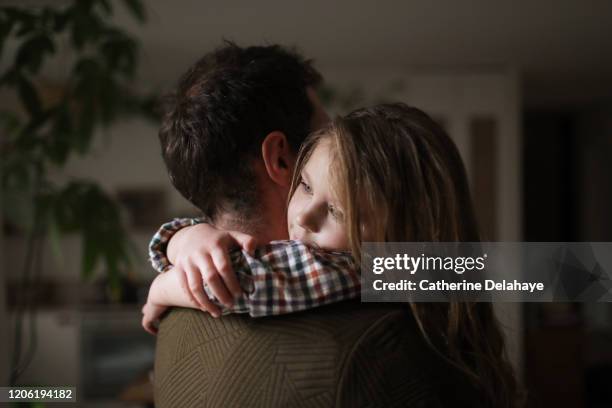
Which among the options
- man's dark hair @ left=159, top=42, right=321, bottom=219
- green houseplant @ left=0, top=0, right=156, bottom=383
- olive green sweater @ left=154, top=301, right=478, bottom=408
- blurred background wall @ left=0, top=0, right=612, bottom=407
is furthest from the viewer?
blurred background wall @ left=0, top=0, right=612, bottom=407

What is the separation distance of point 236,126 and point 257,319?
0.65 ft

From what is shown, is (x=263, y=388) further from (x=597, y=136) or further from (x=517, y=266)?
(x=597, y=136)

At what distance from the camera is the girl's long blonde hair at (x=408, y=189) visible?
15.1 inches

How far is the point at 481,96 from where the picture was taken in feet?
9.98

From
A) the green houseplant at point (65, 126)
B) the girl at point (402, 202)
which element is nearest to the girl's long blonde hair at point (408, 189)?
the girl at point (402, 202)

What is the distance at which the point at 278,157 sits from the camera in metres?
0.52

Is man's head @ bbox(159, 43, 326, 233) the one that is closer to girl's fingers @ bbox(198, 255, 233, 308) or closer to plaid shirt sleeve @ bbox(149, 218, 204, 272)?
plaid shirt sleeve @ bbox(149, 218, 204, 272)

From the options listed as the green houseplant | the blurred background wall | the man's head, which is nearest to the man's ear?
the man's head

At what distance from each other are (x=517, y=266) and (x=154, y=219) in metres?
3.09

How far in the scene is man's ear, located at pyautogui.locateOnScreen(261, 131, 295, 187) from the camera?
52cm

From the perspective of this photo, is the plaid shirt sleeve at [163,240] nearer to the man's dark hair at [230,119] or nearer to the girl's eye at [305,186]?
the man's dark hair at [230,119]

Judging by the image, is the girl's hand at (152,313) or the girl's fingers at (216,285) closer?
the girl's fingers at (216,285)

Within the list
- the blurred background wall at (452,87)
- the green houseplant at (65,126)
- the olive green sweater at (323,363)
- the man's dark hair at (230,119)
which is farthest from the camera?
the blurred background wall at (452,87)

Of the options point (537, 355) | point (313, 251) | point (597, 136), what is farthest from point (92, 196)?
point (597, 136)
